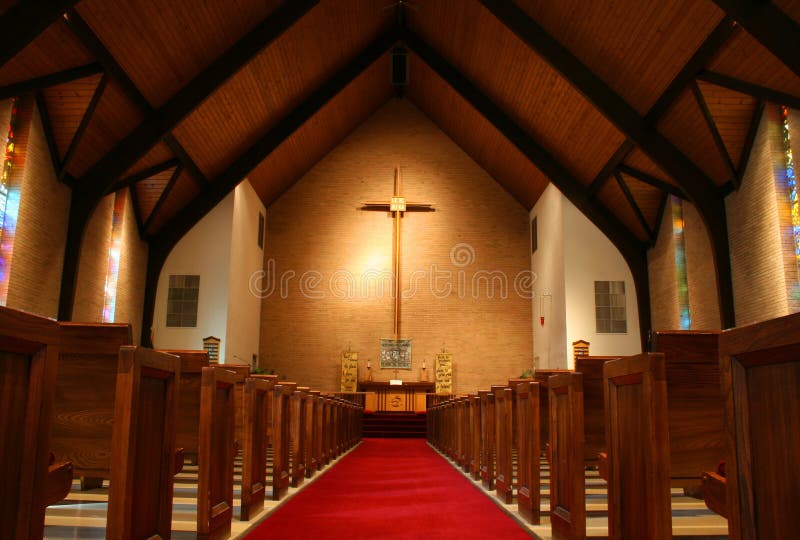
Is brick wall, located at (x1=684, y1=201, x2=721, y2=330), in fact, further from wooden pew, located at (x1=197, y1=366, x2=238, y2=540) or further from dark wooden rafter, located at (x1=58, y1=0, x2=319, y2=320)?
wooden pew, located at (x1=197, y1=366, x2=238, y2=540)

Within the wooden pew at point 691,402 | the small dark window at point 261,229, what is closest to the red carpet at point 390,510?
the wooden pew at point 691,402

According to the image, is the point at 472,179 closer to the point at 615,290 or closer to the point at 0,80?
the point at 615,290

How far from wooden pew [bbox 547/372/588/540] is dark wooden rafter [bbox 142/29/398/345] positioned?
35.9ft

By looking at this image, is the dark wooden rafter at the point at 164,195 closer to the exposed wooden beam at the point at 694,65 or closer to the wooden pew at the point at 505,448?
the exposed wooden beam at the point at 694,65

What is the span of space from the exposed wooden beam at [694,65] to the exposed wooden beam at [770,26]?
0.53 meters

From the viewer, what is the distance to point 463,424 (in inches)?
281

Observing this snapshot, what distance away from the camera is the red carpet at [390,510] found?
3.60 meters

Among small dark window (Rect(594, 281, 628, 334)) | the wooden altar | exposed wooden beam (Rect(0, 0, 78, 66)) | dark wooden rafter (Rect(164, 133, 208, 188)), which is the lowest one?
the wooden altar

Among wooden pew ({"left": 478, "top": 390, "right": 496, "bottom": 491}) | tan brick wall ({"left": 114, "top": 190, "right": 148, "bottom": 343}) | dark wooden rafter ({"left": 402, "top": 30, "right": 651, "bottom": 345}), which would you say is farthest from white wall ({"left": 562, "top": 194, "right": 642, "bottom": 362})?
wooden pew ({"left": 478, "top": 390, "right": 496, "bottom": 491})

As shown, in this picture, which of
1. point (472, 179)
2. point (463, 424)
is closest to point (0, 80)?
point (463, 424)

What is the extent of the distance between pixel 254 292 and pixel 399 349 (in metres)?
3.49

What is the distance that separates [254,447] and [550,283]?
11493 millimetres

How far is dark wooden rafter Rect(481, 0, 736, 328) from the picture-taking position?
1023cm

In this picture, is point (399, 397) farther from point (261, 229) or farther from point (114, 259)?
point (114, 259)
